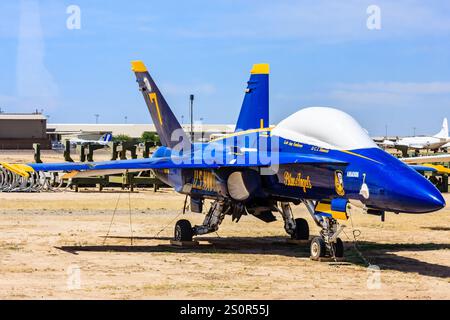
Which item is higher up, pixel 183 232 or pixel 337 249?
pixel 183 232

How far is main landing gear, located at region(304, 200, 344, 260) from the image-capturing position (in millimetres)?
17188

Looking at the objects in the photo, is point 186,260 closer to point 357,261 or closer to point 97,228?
point 357,261

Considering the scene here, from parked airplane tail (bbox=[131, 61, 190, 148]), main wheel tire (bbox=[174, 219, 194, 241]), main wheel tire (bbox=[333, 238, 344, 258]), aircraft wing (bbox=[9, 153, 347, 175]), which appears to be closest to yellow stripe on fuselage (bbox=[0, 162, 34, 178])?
aircraft wing (bbox=[9, 153, 347, 175])

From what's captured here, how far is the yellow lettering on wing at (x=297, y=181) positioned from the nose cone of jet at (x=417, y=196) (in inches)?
106

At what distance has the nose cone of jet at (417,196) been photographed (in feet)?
48.3

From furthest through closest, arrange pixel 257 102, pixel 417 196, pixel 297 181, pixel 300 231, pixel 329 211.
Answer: pixel 257 102, pixel 300 231, pixel 297 181, pixel 329 211, pixel 417 196

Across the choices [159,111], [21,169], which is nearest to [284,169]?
[159,111]

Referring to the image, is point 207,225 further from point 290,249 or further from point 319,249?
point 319,249

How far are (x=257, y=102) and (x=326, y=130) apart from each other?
554 cm

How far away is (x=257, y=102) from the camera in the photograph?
22.3m

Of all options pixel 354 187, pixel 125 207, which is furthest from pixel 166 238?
pixel 125 207

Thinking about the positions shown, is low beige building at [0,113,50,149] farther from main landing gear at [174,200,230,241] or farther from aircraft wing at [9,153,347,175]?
aircraft wing at [9,153,347,175]
